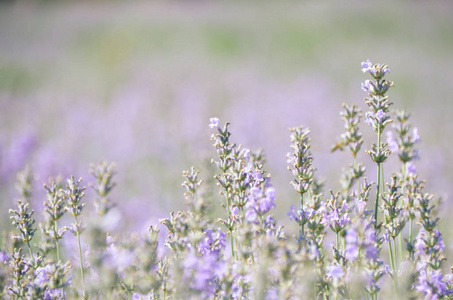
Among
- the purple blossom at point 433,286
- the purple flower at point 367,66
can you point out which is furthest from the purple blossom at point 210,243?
the purple flower at point 367,66

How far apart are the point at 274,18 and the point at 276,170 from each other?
45.7 feet

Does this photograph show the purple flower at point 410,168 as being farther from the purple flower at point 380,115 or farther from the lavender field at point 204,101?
the purple flower at point 380,115

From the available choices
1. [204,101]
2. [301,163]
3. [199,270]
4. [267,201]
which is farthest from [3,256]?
[204,101]

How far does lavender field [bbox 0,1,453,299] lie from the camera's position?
5.90ft

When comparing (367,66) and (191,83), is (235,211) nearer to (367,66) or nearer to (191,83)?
(367,66)

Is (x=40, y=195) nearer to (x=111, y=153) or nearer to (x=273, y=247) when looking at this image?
(x=111, y=153)

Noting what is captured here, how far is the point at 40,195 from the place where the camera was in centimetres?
438

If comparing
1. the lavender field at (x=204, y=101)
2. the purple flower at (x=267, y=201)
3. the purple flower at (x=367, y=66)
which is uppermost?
the lavender field at (x=204, y=101)

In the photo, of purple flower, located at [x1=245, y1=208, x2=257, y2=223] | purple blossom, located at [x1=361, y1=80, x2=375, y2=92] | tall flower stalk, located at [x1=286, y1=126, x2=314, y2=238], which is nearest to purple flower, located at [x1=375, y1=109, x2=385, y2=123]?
purple blossom, located at [x1=361, y1=80, x2=375, y2=92]

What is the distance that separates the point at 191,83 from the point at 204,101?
2.11m

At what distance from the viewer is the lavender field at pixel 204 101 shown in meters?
1.80

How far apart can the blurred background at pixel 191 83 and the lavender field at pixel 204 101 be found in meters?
0.04

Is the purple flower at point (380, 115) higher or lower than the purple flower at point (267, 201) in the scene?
higher

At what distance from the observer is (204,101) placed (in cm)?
938
